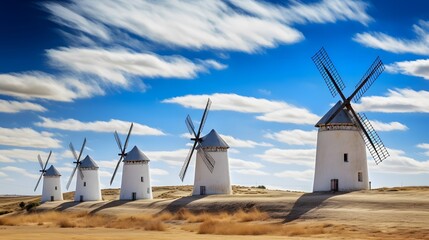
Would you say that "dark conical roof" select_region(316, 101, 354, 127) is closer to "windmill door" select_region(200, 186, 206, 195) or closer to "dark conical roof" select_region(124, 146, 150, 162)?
"windmill door" select_region(200, 186, 206, 195)

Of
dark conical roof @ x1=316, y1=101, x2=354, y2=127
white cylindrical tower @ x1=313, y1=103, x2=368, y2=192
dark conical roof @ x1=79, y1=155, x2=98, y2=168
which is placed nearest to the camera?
white cylindrical tower @ x1=313, y1=103, x2=368, y2=192

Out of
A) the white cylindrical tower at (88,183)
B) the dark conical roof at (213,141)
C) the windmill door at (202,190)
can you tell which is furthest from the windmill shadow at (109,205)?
the white cylindrical tower at (88,183)

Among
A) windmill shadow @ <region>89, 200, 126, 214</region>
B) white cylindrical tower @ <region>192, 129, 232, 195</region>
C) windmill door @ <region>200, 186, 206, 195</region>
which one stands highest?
white cylindrical tower @ <region>192, 129, 232, 195</region>

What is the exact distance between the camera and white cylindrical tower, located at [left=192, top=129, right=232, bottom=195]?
49.7 metres

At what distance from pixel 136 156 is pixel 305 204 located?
2681cm

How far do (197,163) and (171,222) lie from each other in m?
13.4

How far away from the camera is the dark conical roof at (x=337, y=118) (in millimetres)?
39875

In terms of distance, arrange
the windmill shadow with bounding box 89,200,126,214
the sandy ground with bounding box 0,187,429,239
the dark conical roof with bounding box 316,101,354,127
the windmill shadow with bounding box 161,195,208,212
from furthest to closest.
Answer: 1. the windmill shadow with bounding box 89,200,126,214
2. the windmill shadow with bounding box 161,195,208,212
3. the dark conical roof with bounding box 316,101,354,127
4. the sandy ground with bounding box 0,187,429,239

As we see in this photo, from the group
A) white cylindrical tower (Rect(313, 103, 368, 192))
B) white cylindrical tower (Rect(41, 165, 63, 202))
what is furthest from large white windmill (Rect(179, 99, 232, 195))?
white cylindrical tower (Rect(41, 165, 63, 202))

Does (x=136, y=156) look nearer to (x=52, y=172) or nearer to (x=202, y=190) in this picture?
(x=202, y=190)

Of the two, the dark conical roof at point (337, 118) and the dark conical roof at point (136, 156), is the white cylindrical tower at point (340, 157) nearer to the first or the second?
the dark conical roof at point (337, 118)

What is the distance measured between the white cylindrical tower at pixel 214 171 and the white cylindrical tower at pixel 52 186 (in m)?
30.9

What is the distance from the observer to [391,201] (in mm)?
31234

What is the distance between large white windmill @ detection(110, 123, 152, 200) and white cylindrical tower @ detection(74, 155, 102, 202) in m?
10.4
